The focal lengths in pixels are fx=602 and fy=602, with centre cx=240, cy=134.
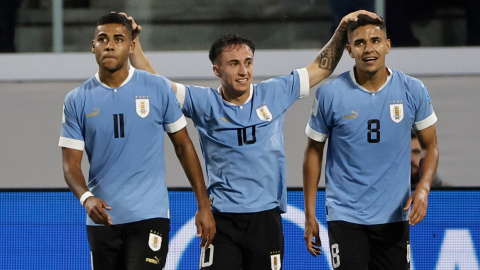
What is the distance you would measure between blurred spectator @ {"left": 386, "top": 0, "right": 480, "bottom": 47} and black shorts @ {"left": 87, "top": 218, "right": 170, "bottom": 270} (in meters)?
3.41

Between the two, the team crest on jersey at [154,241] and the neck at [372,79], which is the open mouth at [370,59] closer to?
the neck at [372,79]

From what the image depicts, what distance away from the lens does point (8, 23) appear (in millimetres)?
5934

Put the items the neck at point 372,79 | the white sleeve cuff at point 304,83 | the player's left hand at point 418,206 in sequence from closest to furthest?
the player's left hand at point 418,206 → the neck at point 372,79 → the white sleeve cuff at point 304,83

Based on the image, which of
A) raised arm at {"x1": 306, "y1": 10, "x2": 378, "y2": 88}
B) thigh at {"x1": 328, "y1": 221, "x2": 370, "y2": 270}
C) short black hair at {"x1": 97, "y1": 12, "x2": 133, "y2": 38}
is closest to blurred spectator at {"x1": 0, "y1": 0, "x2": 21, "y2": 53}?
short black hair at {"x1": 97, "y1": 12, "x2": 133, "y2": 38}

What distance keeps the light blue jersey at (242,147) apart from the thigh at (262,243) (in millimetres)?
61

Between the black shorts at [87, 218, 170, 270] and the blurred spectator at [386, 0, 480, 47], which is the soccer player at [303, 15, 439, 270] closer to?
the black shorts at [87, 218, 170, 270]

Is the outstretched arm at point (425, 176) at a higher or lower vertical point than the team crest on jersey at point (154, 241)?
higher

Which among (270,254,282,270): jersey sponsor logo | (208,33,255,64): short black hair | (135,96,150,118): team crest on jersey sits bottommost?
(270,254,282,270): jersey sponsor logo

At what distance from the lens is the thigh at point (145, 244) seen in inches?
120

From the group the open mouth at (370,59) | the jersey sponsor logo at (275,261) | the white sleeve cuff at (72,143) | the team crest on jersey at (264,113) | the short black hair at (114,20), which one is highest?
the short black hair at (114,20)

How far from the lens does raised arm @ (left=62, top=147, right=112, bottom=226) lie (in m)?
2.85

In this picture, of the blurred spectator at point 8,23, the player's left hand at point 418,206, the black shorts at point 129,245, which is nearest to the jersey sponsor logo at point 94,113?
the black shorts at point 129,245

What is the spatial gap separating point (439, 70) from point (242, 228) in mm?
3001

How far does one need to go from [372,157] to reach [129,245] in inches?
53.5
